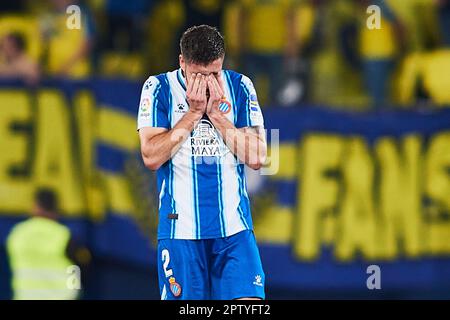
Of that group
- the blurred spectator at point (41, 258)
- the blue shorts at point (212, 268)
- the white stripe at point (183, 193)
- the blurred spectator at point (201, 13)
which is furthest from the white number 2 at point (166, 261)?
the blurred spectator at point (201, 13)

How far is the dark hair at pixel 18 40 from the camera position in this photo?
11.1 m

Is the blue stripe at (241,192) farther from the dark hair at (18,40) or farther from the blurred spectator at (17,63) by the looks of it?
the dark hair at (18,40)

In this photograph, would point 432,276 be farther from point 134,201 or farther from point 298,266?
point 134,201

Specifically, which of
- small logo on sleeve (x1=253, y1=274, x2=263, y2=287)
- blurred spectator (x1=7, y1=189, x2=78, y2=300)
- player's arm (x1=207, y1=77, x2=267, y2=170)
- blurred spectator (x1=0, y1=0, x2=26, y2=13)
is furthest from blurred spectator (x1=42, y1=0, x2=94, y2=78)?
small logo on sleeve (x1=253, y1=274, x2=263, y2=287)

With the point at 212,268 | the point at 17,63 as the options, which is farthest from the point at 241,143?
the point at 17,63

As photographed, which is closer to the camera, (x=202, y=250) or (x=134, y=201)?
(x=202, y=250)

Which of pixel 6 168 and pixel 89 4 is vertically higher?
pixel 89 4

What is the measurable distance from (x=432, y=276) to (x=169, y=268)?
200 inches

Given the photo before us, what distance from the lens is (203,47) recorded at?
6.24 metres

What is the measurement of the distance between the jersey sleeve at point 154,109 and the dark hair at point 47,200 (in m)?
4.63

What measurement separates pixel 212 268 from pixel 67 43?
5.18m

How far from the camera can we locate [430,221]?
431 inches

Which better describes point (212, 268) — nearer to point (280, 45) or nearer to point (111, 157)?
point (111, 157)

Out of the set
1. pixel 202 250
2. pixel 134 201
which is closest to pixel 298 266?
pixel 134 201
